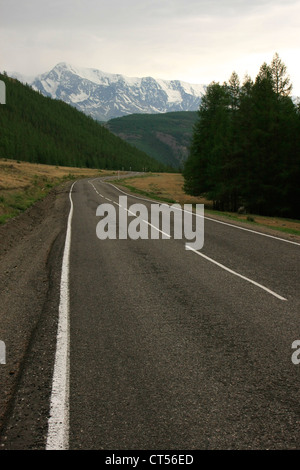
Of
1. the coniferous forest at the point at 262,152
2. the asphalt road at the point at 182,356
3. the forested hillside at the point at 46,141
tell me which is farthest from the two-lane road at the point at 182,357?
the forested hillside at the point at 46,141

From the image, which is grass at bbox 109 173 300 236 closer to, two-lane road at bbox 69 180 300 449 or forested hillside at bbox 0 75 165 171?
two-lane road at bbox 69 180 300 449

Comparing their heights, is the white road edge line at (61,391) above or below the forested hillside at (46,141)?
below

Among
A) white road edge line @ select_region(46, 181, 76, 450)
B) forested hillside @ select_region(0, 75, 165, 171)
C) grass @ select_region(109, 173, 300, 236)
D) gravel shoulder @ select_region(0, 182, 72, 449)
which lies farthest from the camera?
forested hillside @ select_region(0, 75, 165, 171)

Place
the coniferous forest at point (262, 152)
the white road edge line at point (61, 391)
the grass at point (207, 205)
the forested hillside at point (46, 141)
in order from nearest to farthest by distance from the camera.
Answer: the white road edge line at point (61, 391)
the grass at point (207, 205)
the coniferous forest at point (262, 152)
the forested hillside at point (46, 141)

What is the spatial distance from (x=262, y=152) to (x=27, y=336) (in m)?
27.0

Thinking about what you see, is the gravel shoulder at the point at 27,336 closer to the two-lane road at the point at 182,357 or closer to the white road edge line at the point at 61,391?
the white road edge line at the point at 61,391

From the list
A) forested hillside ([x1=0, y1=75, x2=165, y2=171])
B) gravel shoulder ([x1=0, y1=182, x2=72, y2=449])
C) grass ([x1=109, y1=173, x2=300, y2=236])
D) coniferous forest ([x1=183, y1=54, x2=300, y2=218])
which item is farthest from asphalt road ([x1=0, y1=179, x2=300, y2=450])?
forested hillside ([x1=0, y1=75, x2=165, y2=171])

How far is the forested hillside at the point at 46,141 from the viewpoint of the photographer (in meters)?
135

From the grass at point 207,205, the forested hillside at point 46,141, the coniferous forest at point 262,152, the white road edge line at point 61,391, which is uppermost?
the forested hillside at point 46,141

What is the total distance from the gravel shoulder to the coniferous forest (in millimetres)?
21716

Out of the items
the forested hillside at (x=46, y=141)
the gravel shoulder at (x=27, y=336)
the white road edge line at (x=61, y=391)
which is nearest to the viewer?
the white road edge line at (x=61, y=391)

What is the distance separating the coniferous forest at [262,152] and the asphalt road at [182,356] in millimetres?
21081

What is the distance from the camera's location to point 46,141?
524 ft

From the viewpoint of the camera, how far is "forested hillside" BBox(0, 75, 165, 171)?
13488 centimetres
